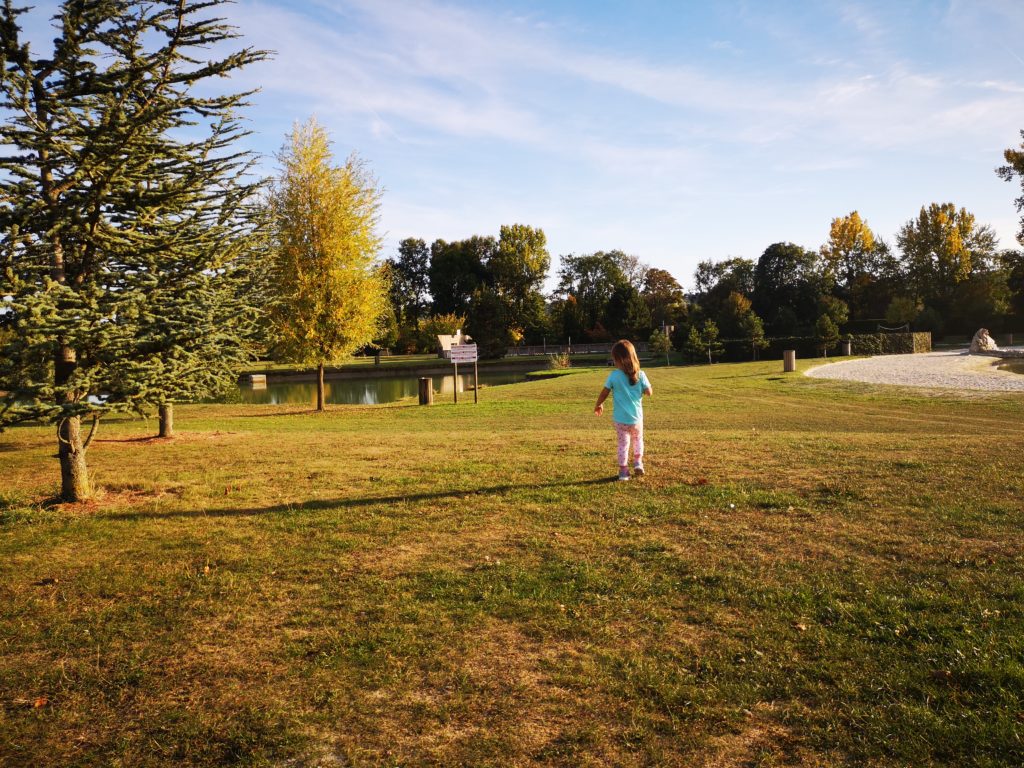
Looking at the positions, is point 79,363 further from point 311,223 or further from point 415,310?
point 415,310

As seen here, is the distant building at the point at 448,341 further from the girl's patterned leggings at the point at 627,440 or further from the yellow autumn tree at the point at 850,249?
the yellow autumn tree at the point at 850,249

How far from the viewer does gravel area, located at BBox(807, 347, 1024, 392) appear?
21812mm

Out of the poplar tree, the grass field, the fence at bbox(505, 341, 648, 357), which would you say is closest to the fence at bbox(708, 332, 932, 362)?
the fence at bbox(505, 341, 648, 357)

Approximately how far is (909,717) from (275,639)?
12.0ft

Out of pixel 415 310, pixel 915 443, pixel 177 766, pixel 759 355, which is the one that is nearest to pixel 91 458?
pixel 177 766

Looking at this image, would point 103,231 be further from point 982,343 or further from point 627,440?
point 982,343

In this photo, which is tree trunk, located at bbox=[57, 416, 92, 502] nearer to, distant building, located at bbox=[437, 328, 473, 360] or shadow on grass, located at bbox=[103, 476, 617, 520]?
shadow on grass, located at bbox=[103, 476, 617, 520]

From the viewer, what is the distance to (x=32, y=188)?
22.2 feet

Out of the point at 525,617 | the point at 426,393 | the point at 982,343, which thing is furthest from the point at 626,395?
the point at 982,343

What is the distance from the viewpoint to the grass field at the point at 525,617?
9.93 ft

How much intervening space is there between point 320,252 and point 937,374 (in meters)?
24.9

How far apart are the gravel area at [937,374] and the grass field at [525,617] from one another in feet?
51.4

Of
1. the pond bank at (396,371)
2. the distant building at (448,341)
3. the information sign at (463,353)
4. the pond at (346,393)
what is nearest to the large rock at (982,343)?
the pond at (346,393)

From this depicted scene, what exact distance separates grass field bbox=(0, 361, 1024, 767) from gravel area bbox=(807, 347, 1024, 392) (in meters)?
15.7
